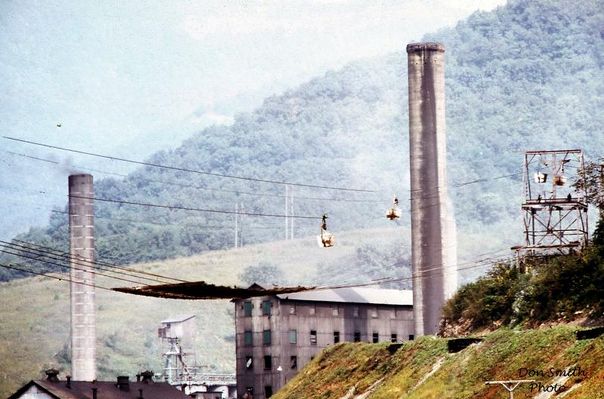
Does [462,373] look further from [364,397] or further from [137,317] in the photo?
[137,317]

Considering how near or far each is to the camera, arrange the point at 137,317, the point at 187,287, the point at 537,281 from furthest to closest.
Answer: the point at 137,317 < the point at 537,281 < the point at 187,287

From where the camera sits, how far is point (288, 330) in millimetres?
92062

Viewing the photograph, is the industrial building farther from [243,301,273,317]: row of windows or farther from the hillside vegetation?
the hillside vegetation

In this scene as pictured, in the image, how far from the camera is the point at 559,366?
44219mm

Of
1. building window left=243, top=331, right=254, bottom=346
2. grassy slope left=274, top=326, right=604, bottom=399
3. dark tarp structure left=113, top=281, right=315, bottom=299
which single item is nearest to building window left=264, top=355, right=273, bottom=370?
building window left=243, top=331, right=254, bottom=346

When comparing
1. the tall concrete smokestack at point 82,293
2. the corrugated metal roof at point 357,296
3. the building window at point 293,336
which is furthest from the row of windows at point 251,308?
the tall concrete smokestack at point 82,293

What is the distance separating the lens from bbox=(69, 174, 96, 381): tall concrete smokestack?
117m

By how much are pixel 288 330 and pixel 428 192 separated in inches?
570

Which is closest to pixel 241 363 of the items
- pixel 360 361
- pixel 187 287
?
pixel 360 361

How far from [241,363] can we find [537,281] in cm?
3792

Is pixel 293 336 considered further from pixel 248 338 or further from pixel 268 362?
pixel 248 338

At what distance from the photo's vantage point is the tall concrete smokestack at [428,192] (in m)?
92.6

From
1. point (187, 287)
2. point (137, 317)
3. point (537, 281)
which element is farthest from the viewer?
point (137, 317)

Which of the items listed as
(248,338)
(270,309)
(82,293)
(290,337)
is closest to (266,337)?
(290,337)
